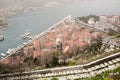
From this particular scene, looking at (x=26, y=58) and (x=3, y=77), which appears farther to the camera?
(x=26, y=58)

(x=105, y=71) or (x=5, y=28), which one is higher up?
(x=5, y=28)

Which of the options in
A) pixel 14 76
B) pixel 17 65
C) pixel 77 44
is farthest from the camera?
pixel 77 44

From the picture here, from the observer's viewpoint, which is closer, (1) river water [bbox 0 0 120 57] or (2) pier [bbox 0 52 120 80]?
(2) pier [bbox 0 52 120 80]

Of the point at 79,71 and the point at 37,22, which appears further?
the point at 37,22

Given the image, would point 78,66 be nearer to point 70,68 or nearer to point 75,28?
point 70,68

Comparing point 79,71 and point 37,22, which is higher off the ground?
point 37,22

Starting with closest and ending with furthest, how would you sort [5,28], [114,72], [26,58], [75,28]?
[114,72]
[26,58]
[75,28]
[5,28]

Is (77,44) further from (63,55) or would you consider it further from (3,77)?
(3,77)

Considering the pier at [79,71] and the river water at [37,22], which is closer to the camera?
the pier at [79,71]

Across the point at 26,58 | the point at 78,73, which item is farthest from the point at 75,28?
the point at 78,73

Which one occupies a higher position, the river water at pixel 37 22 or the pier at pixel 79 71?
the river water at pixel 37 22

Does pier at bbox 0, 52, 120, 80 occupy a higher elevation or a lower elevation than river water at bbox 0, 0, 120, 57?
lower
